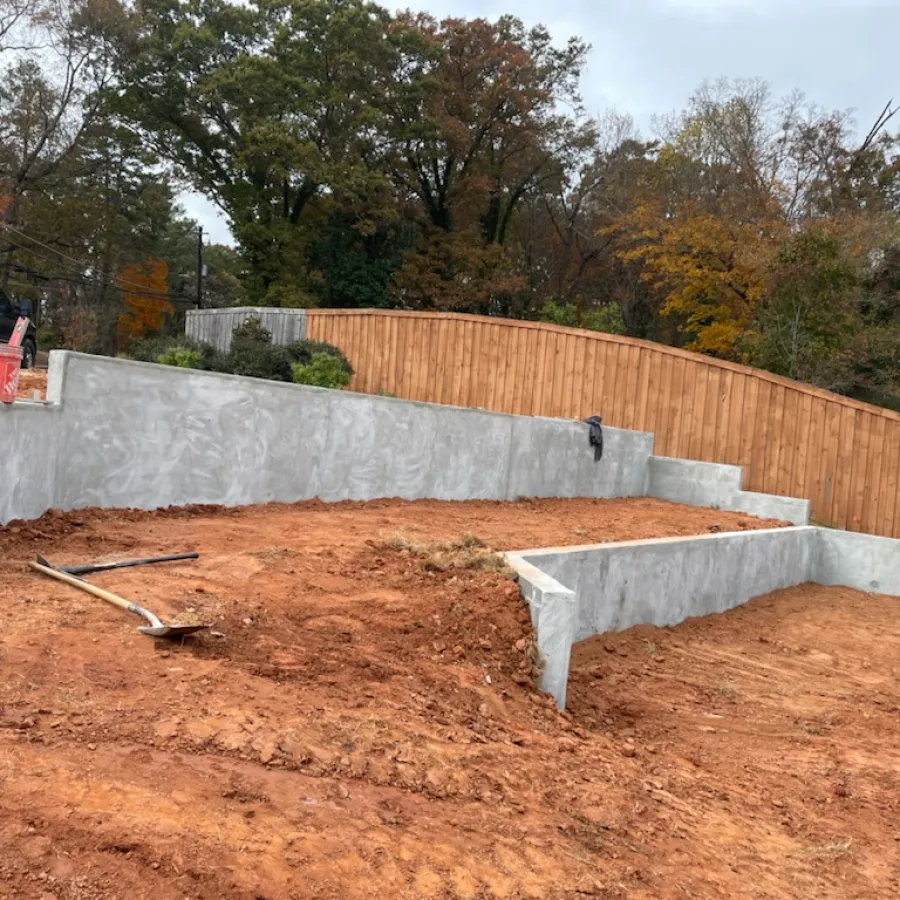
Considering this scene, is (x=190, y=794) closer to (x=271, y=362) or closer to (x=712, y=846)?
(x=712, y=846)

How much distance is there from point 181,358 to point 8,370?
8.84 m

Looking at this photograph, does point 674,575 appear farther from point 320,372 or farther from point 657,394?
point 320,372

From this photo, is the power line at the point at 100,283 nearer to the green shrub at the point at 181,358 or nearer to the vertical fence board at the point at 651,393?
Answer: the green shrub at the point at 181,358

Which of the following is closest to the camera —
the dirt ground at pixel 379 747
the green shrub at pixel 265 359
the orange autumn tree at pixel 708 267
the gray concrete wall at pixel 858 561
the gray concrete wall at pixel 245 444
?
the dirt ground at pixel 379 747

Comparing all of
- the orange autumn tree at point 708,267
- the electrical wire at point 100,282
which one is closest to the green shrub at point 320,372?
the orange autumn tree at point 708,267

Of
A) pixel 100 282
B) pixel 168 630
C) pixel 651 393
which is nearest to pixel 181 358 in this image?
pixel 651 393

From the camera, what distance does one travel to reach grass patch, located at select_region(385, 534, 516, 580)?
5.35m

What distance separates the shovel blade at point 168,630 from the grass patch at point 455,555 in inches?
82.4

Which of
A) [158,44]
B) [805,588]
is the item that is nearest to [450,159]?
[158,44]

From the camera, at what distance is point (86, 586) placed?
411 centimetres

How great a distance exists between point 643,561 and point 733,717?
195cm

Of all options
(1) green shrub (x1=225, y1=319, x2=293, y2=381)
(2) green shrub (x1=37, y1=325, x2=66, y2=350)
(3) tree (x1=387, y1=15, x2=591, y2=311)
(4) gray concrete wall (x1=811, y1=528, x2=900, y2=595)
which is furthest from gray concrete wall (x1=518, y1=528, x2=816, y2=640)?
(2) green shrub (x1=37, y1=325, x2=66, y2=350)

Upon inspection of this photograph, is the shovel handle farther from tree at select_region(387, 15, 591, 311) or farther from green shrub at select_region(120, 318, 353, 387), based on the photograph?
tree at select_region(387, 15, 591, 311)

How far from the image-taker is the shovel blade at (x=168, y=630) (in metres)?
3.57
